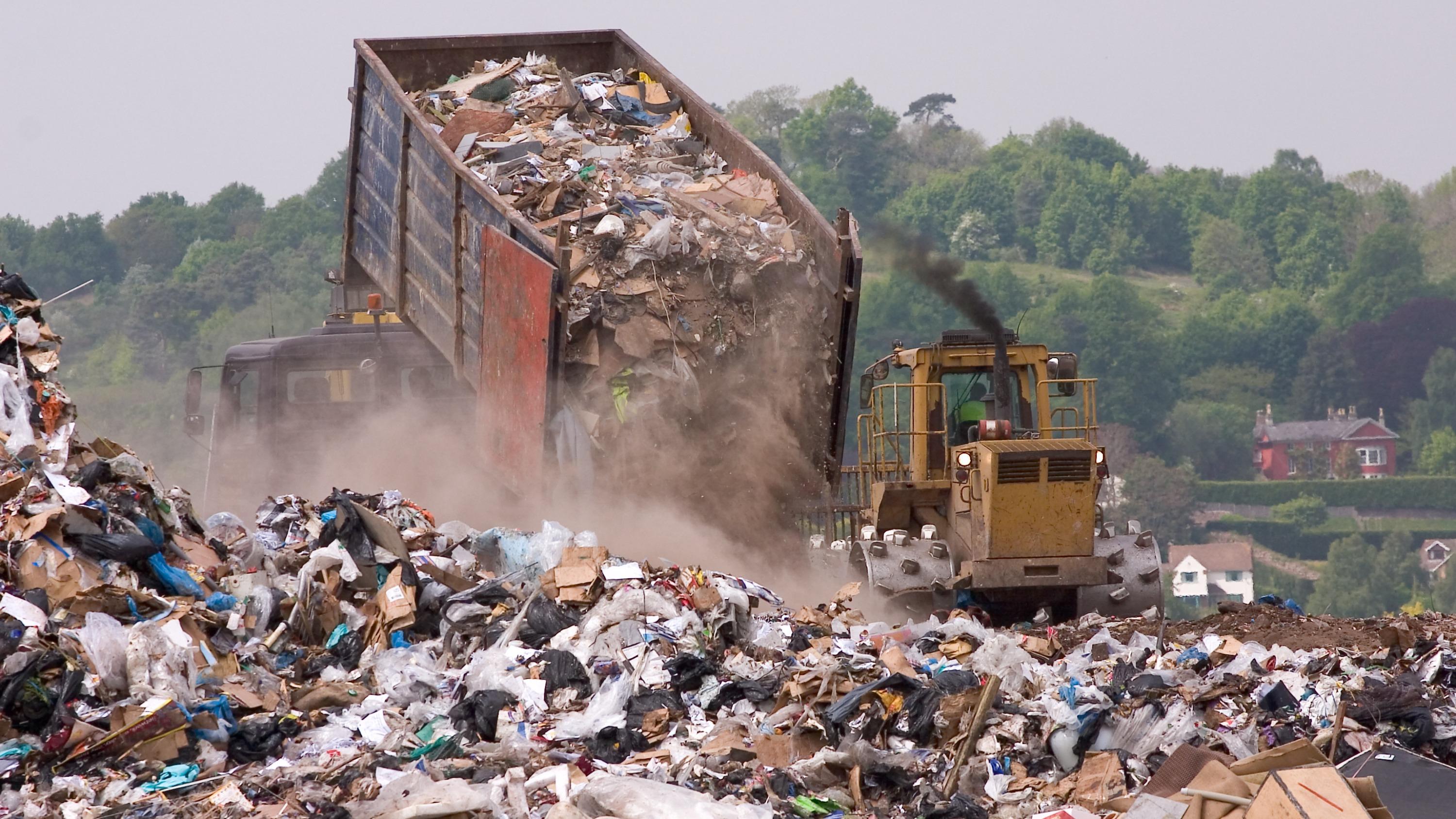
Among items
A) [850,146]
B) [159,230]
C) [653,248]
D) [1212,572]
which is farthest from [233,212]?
[653,248]

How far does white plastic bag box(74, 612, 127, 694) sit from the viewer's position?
20.4ft

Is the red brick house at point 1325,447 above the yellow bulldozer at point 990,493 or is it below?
below

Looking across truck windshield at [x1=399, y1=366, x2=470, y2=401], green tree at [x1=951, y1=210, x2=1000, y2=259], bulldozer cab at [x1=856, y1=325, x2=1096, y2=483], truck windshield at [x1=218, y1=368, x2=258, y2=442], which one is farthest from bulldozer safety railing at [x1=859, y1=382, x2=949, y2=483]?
green tree at [x1=951, y1=210, x2=1000, y2=259]

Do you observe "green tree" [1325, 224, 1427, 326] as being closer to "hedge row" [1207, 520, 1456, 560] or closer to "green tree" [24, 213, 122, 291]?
"hedge row" [1207, 520, 1456, 560]

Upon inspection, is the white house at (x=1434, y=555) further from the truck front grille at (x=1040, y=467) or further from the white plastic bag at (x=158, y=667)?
the white plastic bag at (x=158, y=667)

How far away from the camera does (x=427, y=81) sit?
1137 centimetres

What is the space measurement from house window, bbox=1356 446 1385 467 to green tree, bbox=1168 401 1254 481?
3.29 metres

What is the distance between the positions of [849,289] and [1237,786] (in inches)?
185

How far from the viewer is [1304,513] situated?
154ft

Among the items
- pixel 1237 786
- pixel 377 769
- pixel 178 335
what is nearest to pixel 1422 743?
pixel 1237 786

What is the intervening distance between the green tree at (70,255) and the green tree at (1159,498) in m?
37.8

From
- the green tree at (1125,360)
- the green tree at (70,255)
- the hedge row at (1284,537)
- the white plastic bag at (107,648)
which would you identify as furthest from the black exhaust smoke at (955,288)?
the green tree at (70,255)

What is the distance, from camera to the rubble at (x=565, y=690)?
5.59 m

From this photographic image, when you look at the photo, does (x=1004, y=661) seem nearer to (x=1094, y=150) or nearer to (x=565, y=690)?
(x=565, y=690)
